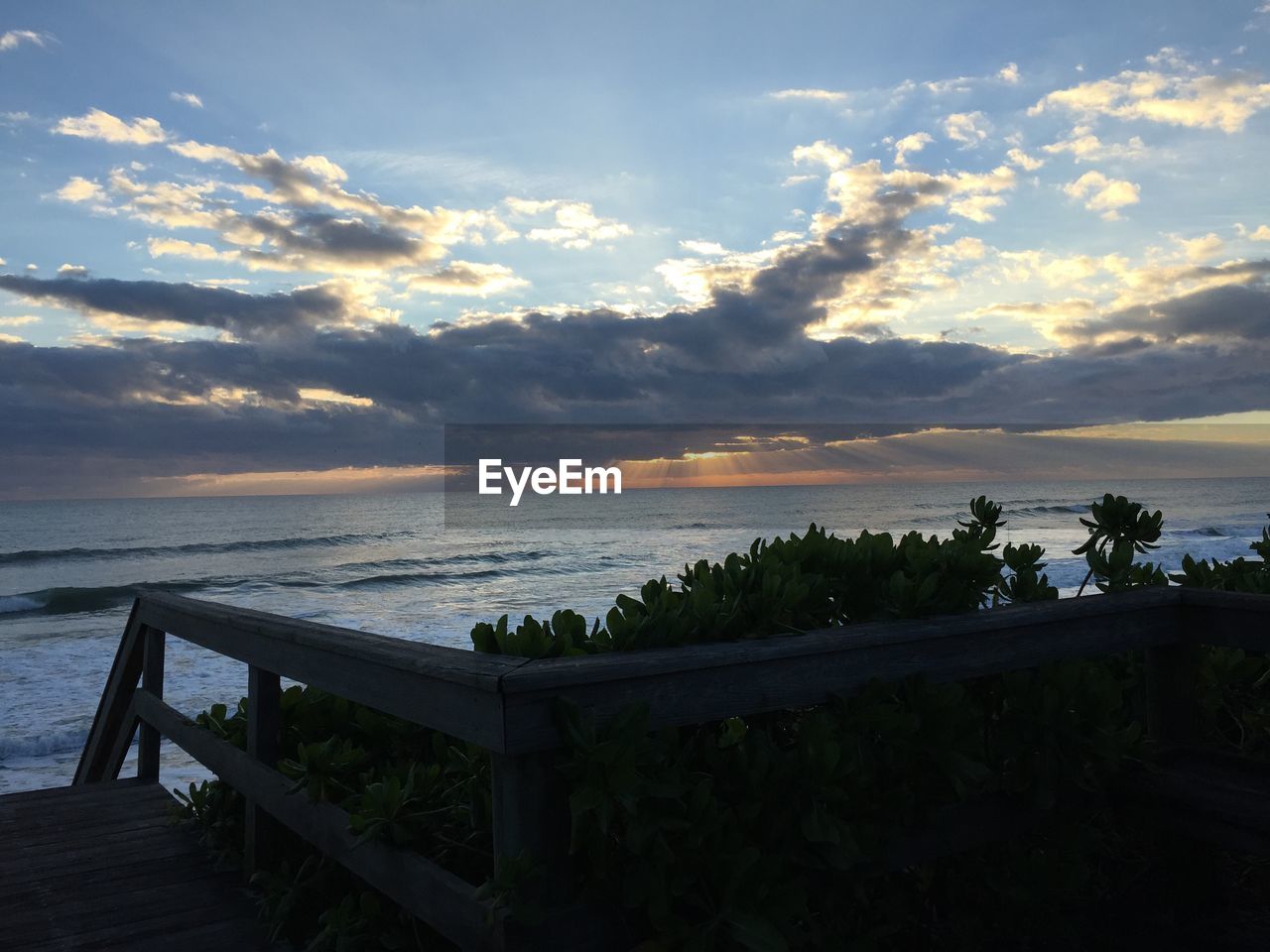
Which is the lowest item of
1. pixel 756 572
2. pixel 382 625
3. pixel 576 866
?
pixel 382 625

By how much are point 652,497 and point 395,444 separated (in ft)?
87.0

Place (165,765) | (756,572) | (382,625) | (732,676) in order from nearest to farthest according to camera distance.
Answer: (732,676)
(756,572)
(165,765)
(382,625)

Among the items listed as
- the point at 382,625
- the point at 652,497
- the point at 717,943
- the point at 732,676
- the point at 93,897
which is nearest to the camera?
the point at 717,943

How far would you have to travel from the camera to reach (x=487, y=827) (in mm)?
2008

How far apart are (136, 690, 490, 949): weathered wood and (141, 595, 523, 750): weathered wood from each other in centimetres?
33

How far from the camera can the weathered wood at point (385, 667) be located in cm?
156

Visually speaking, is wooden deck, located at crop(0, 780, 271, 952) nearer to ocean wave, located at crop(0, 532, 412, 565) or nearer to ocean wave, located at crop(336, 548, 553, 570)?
ocean wave, located at crop(336, 548, 553, 570)

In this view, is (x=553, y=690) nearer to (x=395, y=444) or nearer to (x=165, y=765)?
(x=165, y=765)

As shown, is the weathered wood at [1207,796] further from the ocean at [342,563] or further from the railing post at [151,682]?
the ocean at [342,563]

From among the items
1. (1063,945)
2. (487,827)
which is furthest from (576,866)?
(1063,945)

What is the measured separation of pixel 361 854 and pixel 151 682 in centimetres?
290

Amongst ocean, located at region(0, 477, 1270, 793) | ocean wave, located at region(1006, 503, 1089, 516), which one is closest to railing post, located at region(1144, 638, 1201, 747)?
ocean, located at region(0, 477, 1270, 793)

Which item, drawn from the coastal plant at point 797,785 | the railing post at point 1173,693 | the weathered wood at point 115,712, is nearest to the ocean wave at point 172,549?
the weathered wood at point 115,712

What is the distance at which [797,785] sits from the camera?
187 centimetres
